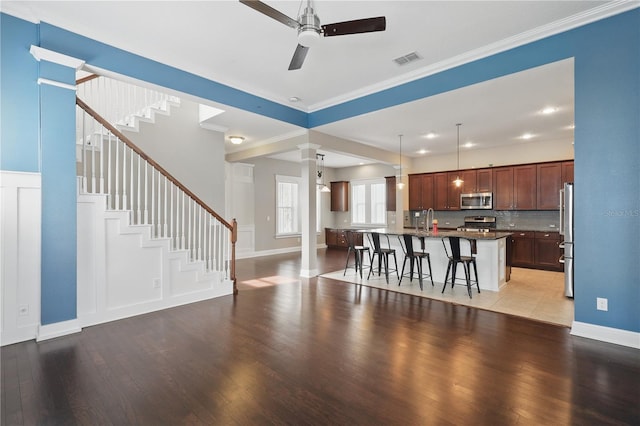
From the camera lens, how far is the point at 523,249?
6.88m

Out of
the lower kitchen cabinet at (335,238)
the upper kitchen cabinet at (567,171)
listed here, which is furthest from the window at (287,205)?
the upper kitchen cabinet at (567,171)

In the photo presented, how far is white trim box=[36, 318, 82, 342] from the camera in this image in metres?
3.03

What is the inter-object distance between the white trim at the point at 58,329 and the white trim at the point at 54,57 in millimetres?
2698

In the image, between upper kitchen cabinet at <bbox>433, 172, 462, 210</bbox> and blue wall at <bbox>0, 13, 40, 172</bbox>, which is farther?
upper kitchen cabinet at <bbox>433, 172, 462, 210</bbox>

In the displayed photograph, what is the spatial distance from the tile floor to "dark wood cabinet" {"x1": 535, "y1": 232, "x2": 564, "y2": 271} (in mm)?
269

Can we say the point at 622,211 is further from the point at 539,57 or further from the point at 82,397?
the point at 82,397

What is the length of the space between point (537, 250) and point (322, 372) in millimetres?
6418

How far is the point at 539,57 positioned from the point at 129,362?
16.9ft

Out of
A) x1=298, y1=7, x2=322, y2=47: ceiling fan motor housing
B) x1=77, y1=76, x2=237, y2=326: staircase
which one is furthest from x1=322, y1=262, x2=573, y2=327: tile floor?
x1=298, y1=7, x2=322, y2=47: ceiling fan motor housing

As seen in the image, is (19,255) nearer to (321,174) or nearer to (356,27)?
(356,27)

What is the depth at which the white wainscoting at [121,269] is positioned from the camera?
3.43 metres

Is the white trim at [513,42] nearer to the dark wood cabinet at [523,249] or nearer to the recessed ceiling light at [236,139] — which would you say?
the recessed ceiling light at [236,139]

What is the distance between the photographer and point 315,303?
4305mm

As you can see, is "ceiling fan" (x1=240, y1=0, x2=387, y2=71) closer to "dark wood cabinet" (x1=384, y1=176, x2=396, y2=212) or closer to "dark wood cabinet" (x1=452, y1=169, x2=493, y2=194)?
"dark wood cabinet" (x1=452, y1=169, x2=493, y2=194)
